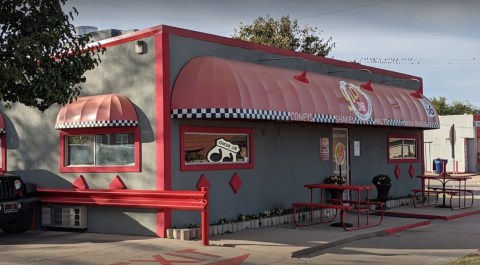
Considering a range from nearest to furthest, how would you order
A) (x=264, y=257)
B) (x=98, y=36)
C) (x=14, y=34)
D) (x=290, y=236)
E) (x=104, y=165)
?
1. (x=14, y=34)
2. (x=264, y=257)
3. (x=290, y=236)
4. (x=104, y=165)
5. (x=98, y=36)

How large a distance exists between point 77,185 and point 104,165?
85 cm

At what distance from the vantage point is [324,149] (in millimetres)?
15680

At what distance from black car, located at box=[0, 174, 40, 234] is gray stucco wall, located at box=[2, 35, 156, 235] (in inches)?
36.0

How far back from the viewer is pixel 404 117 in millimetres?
17312

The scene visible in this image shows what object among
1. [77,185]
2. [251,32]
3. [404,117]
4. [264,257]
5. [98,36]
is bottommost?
[264,257]

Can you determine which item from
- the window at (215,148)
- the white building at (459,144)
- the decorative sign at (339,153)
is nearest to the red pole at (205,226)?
the window at (215,148)

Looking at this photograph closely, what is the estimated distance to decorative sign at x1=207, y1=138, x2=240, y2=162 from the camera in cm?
1231

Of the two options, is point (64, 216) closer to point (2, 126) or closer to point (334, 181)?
point (2, 126)

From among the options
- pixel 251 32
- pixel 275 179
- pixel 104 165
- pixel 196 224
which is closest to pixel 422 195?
pixel 275 179

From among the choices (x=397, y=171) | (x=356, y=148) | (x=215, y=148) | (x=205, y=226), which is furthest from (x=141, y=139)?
(x=397, y=171)

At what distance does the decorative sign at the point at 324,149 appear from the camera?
51.1 feet

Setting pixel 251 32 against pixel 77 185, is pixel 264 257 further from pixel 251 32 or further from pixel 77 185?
pixel 251 32

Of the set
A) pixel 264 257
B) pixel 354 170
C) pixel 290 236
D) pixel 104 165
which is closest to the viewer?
pixel 264 257

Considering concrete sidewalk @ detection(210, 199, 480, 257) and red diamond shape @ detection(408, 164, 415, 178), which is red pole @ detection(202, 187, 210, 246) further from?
red diamond shape @ detection(408, 164, 415, 178)
